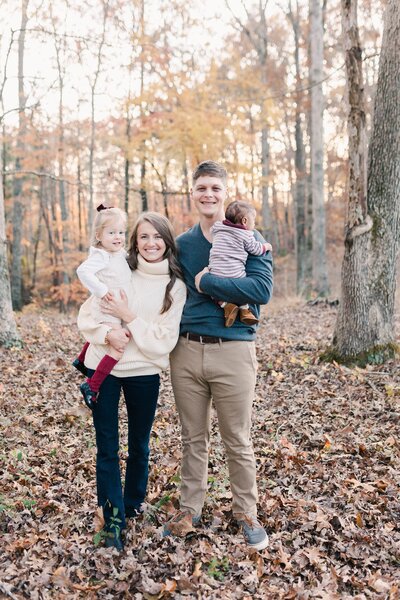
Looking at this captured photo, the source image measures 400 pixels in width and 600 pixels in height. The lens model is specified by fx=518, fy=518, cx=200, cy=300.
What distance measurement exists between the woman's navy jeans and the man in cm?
26

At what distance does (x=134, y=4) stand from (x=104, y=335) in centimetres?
1770

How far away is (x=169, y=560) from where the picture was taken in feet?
11.2

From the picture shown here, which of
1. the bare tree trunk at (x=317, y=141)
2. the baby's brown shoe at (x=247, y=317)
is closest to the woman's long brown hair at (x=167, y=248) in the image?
the baby's brown shoe at (x=247, y=317)

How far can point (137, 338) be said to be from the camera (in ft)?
10.9

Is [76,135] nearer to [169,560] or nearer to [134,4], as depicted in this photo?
[134,4]

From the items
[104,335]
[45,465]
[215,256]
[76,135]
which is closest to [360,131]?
[215,256]

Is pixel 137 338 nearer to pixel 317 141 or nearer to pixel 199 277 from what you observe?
pixel 199 277

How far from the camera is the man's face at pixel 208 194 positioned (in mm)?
3422

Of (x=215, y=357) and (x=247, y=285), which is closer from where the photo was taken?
(x=247, y=285)

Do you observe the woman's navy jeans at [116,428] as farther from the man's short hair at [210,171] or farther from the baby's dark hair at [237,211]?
the man's short hair at [210,171]

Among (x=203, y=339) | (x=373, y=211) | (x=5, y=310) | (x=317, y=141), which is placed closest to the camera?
(x=203, y=339)

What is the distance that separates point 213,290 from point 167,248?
46cm

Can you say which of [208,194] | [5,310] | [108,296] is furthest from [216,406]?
[5,310]

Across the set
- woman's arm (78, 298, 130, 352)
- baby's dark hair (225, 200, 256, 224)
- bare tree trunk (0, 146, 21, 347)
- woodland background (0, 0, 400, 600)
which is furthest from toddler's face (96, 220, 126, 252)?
bare tree trunk (0, 146, 21, 347)
